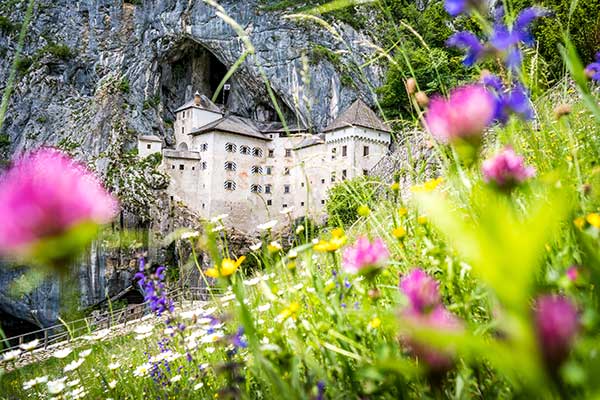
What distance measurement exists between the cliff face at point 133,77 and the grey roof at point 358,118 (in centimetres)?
170

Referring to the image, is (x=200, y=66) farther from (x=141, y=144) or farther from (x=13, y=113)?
(x=13, y=113)

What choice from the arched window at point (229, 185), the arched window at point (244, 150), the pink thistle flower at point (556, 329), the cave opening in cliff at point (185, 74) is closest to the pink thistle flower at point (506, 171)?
the pink thistle flower at point (556, 329)

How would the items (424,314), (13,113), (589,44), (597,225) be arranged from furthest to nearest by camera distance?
(13,113) → (589,44) → (597,225) → (424,314)

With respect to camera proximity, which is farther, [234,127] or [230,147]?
[234,127]

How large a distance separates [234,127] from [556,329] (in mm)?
34295

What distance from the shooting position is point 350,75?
34.6 m

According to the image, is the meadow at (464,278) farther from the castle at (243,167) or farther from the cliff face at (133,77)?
the cliff face at (133,77)

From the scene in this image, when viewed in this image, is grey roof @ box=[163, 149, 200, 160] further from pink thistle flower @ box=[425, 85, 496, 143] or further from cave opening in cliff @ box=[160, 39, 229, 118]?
pink thistle flower @ box=[425, 85, 496, 143]

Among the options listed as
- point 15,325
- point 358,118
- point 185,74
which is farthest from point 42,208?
point 185,74

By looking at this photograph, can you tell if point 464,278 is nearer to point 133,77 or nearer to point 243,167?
point 243,167

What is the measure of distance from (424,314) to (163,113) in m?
40.1

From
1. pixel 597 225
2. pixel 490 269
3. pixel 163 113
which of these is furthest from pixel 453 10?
pixel 163 113

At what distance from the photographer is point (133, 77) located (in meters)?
36.3

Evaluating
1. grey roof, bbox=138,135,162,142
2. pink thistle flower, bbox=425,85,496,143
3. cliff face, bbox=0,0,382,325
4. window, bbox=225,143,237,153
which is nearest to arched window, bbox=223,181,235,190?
window, bbox=225,143,237,153
